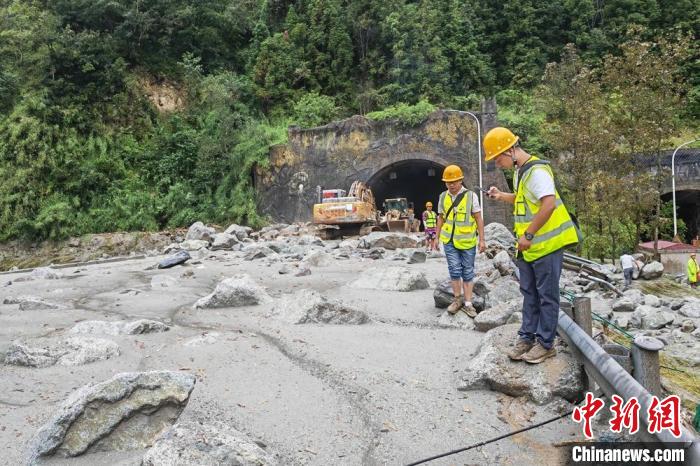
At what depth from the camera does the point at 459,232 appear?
5664 millimetres

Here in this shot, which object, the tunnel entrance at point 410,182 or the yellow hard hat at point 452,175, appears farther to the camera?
the tunnel entrance at point 410,182

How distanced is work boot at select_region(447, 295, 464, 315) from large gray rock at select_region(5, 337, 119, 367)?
3.53 metres

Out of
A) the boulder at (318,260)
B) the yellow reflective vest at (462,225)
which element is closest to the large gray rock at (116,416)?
the yellow reflective vest at (462,225)

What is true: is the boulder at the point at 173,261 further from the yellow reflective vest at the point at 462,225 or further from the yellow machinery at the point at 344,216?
the yellow machinery at the point at 344,216

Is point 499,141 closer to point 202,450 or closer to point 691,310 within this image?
point 202,450

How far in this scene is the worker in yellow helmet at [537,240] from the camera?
11.9 feet

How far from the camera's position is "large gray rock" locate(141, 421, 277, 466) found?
2.48 meters

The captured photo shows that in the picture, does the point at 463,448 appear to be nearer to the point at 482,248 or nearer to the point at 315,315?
the point at 315,315

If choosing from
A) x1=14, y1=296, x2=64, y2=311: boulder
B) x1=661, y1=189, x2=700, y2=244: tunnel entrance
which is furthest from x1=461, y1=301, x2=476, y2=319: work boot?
x1=661, y1=189, x2=700, y2=244: tunnel entrance

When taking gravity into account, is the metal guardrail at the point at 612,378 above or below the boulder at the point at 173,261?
above

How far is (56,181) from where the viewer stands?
1016 inches

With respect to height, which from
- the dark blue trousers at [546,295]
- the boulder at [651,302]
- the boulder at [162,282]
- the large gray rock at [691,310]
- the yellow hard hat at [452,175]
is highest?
the yellow hard hat at [452,175]

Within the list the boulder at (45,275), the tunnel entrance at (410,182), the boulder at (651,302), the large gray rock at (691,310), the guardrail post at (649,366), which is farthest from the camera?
the tunnel entrance at (410,182)

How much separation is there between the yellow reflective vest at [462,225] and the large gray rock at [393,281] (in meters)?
2.26
